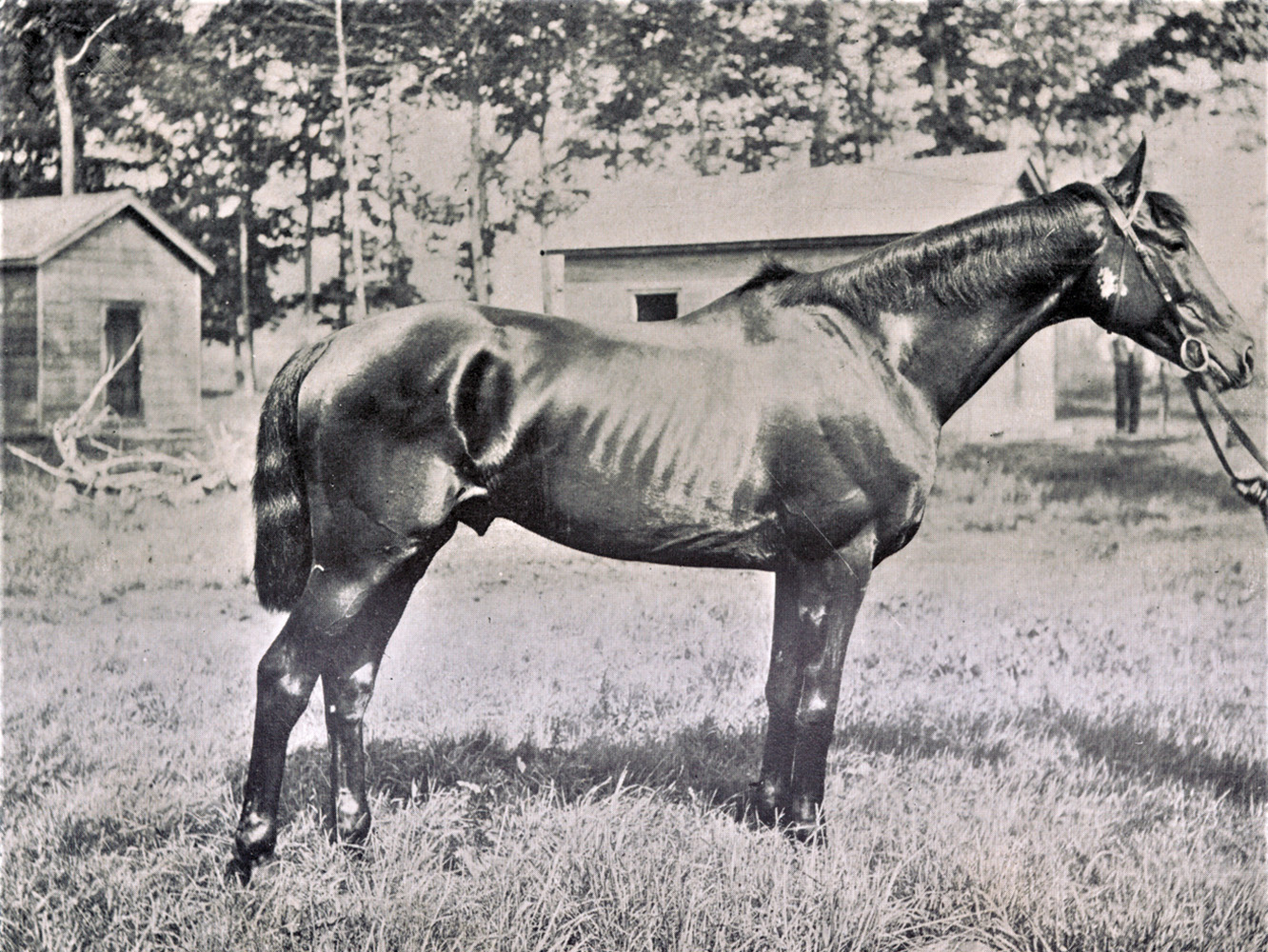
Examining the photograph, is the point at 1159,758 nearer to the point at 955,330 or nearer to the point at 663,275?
the point at 955,330

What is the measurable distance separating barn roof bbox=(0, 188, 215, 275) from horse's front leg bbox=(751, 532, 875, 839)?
7.70 ft

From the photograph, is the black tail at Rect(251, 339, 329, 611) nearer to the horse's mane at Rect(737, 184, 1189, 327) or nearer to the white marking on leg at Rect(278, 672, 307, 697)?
the white marking on leg at Rect(278, 672, 307, 697)

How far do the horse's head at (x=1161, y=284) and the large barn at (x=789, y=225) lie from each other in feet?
1.64

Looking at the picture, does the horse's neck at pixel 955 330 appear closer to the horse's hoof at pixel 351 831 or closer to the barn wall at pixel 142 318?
the horse's hoof at pixel 351 831

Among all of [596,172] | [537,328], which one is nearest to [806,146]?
[596,172]

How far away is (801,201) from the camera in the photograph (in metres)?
3.52

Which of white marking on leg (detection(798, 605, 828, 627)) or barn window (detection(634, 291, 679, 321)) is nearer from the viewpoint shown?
white marking on leg (detection(798, 605, 828, 627))

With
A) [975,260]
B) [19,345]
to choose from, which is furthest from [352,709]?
[975,260]

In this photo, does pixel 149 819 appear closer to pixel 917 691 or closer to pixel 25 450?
pixel 25 450

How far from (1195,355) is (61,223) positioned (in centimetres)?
381

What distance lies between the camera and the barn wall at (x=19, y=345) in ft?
10.7

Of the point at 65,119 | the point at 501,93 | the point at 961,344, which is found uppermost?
the point at 501,93

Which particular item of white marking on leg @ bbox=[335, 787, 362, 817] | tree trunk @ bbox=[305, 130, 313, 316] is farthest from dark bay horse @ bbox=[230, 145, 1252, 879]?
tree trunk @ bbox=[305, 130, 313, 316]

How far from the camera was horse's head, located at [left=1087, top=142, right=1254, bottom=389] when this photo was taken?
281 cm
